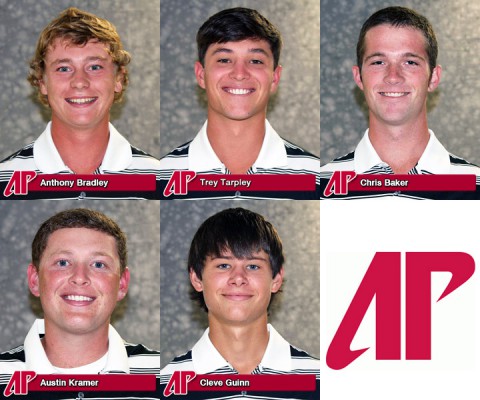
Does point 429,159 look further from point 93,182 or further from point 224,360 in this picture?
point 93,182

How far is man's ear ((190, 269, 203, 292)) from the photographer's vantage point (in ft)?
10.8

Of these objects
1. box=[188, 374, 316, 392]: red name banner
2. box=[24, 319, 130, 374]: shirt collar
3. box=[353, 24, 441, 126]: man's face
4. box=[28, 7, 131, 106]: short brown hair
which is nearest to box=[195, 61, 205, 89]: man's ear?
box=[28, 7, 131, 106]: short brown hair

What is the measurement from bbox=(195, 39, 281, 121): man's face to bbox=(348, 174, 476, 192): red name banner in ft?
1.50

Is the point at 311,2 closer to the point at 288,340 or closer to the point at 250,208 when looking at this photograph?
the point at 250,208

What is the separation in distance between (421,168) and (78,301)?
131cm

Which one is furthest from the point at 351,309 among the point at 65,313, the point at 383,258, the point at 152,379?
the point at 65,313

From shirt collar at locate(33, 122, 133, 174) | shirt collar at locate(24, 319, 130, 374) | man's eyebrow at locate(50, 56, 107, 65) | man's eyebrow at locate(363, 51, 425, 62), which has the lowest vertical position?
shirt collar at locate(24, 319, 130, 374)

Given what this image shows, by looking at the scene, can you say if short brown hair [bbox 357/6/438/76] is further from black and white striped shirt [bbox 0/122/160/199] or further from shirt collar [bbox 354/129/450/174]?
black and white striped shirt [bbox 0/122/160/199]

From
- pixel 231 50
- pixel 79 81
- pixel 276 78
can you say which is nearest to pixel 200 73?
pixel 231 50

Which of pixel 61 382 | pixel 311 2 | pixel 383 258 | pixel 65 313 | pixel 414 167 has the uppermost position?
pixel 311 2

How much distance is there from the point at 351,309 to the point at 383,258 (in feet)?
0.72

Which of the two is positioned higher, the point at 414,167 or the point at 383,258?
the point at 414,167

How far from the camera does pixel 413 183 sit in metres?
3.34

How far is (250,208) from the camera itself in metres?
3.35
